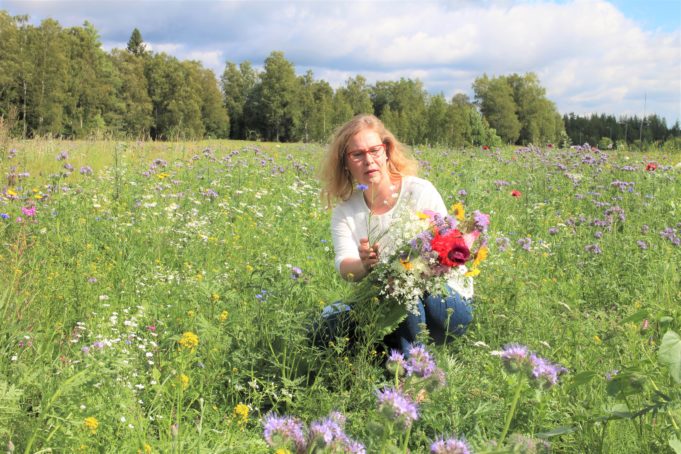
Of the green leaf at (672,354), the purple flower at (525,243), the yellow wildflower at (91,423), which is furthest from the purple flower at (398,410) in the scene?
the purple flower at (525,243)

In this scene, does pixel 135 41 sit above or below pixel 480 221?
above

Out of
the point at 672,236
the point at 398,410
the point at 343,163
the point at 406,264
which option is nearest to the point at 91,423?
the point at 398,410

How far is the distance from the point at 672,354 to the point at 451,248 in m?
1.03

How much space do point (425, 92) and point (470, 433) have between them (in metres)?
73.1

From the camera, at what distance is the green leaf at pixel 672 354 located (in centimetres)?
139

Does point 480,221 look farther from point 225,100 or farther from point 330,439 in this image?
point 225,100

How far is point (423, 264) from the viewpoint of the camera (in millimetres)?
2496

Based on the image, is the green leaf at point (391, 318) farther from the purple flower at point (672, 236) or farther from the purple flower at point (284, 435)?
the purple flower at point (672, 236)

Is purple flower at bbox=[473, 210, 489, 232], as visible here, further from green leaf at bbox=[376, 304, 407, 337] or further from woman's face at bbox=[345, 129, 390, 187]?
woman's face at bbox=[345, 129, 390, 187]

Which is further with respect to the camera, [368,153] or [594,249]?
[594,249]

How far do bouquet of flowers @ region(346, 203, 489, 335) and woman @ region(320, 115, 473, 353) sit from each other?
0.13 metres

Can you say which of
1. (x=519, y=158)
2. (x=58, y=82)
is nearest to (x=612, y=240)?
(x=519, y=158)

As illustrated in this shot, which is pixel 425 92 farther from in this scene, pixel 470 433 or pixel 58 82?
pixel 470 433

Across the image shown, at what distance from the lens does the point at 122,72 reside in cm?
4875
